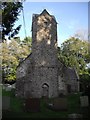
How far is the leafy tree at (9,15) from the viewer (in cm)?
1593

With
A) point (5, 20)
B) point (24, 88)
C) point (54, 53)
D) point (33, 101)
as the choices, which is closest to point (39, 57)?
point (54, 53)

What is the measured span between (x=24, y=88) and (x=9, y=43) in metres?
16.6

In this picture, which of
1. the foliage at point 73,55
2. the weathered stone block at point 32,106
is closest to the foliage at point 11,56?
the foliage at point 73,55

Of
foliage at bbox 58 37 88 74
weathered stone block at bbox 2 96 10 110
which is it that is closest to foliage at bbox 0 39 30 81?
foliage at bbox 58 37 88 74

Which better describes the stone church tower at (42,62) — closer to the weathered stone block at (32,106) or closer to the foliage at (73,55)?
the weathered stone block at (32,106)

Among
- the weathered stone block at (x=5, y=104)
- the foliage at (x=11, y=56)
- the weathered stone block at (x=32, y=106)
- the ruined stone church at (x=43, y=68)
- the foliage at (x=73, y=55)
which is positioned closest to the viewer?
the weathered stone block at (x=5, y=104)

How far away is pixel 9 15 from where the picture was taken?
16.5 metres

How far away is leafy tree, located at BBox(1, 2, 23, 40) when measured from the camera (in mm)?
15930

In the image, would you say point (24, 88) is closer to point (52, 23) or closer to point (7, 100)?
point (52, 23)

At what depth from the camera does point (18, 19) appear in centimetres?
1761

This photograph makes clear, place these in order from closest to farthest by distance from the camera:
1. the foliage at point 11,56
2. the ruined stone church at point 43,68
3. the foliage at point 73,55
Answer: the ruined stone church at point 43,68, the foliage at point 11,56, the foliage at point 73,55

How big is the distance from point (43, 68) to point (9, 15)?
1607 cm

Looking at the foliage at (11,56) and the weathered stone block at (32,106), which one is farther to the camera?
the foliage at (11,56)

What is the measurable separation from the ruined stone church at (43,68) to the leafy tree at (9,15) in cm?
1446
